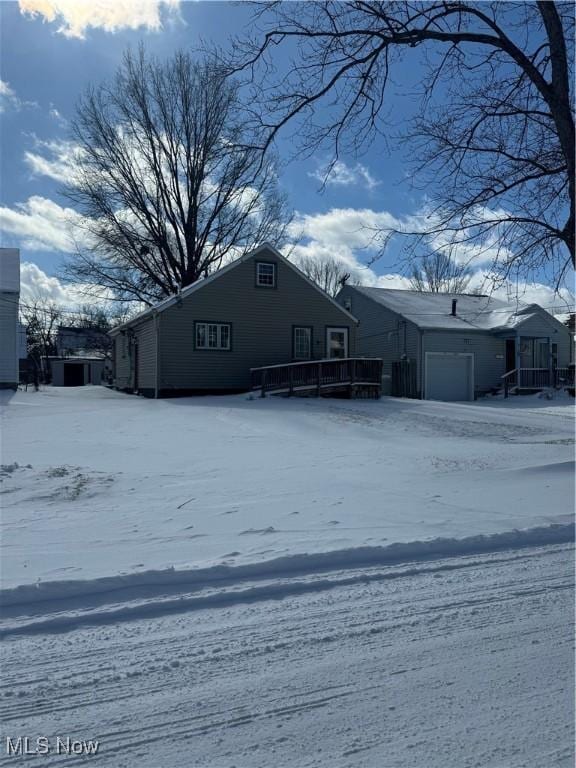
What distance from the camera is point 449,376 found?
2595 cm

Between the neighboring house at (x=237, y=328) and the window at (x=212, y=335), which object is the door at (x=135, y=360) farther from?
the window at (x=212, y=335)

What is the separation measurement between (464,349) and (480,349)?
0.91 metres

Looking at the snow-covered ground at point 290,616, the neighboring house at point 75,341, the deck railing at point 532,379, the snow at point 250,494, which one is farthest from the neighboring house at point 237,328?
the neighboring house at point 75,341

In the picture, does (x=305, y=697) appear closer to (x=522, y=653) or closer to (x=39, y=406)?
(x=522, y=653)

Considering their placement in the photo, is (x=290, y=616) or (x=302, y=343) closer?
(x=290, y=616)

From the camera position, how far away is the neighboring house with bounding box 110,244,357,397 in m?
20.6

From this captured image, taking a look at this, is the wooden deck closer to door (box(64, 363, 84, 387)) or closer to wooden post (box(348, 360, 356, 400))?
wooden post (box(348, 360, 356, 400))

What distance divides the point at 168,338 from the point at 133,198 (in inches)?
450

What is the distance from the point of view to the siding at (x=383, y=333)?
2602 cm

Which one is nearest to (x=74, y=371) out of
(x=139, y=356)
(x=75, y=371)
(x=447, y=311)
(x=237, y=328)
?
(x=75, y=371)

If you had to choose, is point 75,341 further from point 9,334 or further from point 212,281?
point 212,281

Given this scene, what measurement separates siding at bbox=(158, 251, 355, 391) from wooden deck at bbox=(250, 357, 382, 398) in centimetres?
259

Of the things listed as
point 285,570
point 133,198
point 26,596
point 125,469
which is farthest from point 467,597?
point 133,198

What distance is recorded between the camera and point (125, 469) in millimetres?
7797
